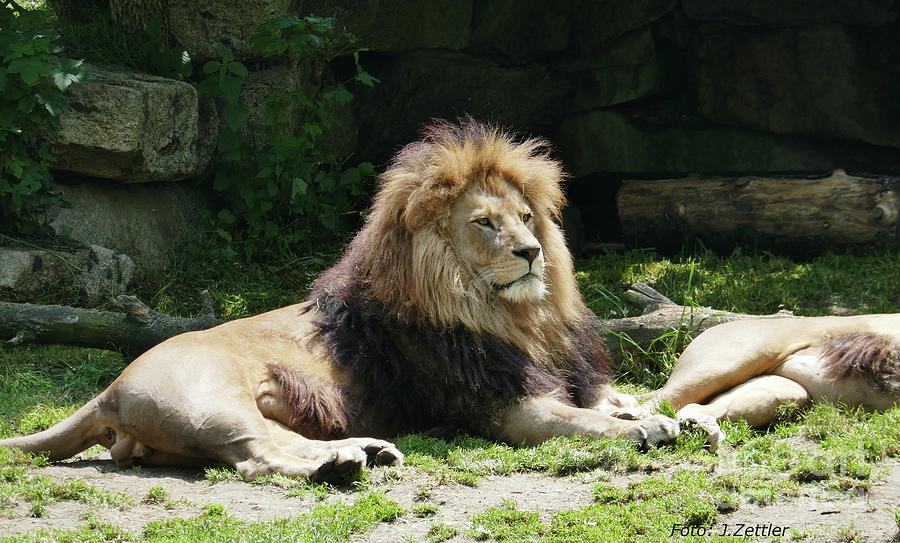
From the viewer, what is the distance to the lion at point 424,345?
4.39 meters

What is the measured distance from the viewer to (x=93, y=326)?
5.87 m

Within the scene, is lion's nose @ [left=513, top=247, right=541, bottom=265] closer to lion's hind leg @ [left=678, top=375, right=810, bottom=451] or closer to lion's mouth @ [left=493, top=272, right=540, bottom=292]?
lion's mouth @ [left=493, top=272, right=540, bottom=292]

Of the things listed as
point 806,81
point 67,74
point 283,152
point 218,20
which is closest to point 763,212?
point 806,81

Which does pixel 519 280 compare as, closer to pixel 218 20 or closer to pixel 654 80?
pixel 218 20

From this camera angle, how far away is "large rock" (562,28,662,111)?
29.7 ft

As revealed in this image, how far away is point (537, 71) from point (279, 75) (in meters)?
2.36

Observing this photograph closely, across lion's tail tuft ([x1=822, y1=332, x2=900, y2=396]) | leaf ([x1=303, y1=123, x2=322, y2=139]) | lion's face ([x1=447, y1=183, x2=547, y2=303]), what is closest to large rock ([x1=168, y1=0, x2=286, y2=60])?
leaf ([x1=303, y1=123, x2=322, y2=139])

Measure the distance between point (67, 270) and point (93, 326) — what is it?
1.02 metres

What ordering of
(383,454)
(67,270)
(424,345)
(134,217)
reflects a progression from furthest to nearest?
(134,217) < (67,270) < (424,345) < (383,454)

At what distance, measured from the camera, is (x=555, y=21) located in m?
9.06

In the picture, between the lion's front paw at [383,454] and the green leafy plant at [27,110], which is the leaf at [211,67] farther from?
the lion's front paw at [383,454]

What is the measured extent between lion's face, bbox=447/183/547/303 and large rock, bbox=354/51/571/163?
145 inches

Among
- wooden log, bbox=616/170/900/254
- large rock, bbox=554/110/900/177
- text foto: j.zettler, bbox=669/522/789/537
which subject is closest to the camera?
text foto: j.zettler, bbox=669/522/789/537

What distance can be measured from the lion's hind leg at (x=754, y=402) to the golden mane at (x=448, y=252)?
0.75 meters
